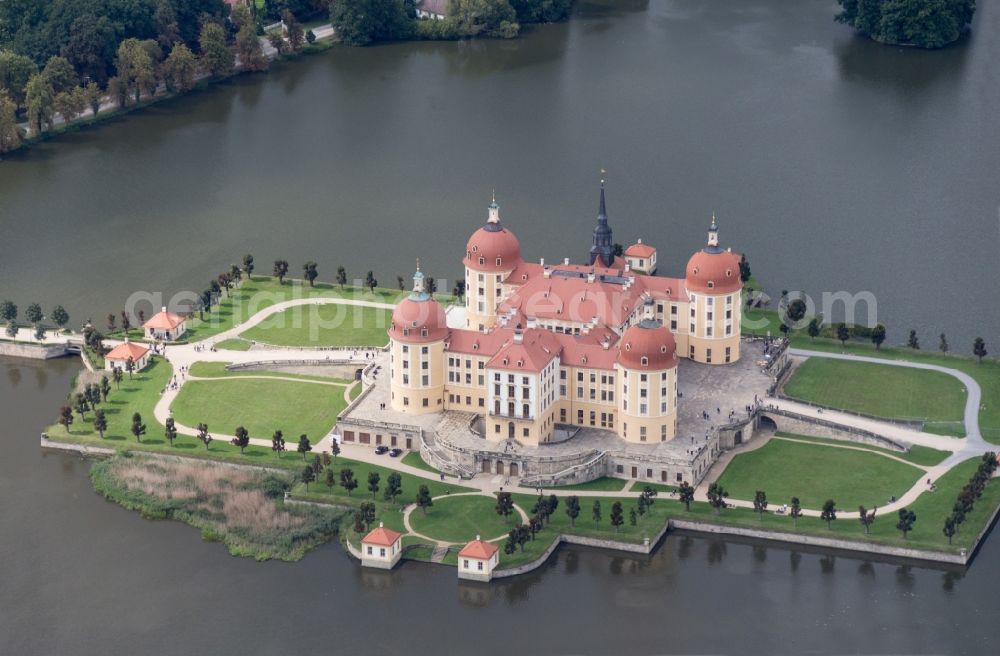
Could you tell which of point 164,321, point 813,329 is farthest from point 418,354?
point 813,329

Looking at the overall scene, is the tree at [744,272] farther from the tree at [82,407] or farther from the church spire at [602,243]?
the tree at [82,407]

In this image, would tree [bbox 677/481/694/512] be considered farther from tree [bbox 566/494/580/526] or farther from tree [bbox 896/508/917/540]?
tree [bbox 896/508/917/540]

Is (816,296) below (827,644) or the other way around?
the other way around

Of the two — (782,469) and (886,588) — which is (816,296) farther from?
(886,588)

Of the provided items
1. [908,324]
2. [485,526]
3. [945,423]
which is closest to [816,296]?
[908,324]

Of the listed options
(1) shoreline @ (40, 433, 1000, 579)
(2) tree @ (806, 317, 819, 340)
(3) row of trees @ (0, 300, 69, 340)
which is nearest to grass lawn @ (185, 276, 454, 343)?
(3) row of trees @ (0, 300, 69, 340)

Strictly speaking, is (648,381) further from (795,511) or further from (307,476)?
(307,476)

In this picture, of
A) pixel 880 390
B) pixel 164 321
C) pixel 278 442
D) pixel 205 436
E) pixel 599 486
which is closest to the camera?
pixel 599 486
